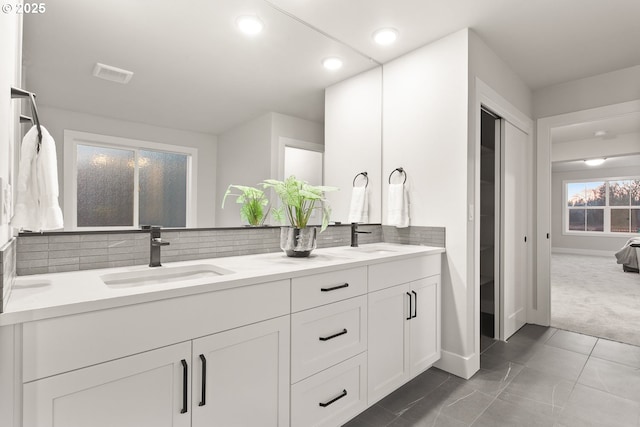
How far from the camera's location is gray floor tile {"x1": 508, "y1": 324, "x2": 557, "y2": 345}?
2.92m

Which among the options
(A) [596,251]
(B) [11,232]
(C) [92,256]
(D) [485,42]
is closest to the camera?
(B) [11,232]

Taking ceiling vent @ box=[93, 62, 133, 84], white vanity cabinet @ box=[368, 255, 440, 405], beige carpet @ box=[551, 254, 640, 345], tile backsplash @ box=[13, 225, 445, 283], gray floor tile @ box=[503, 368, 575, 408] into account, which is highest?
ceiling vent @ box=[93, 62, 133, 84]

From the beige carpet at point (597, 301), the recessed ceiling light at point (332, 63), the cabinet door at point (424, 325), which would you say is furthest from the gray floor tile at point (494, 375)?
the recessed ceiling light at point (332, 63)

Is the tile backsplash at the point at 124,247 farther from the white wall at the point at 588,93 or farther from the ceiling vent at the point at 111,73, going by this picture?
the white wall at the point at 588,93

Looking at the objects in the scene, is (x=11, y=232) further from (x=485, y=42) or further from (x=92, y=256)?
(x=485, y=42)

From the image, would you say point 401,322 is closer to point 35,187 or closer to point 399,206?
point 399,206

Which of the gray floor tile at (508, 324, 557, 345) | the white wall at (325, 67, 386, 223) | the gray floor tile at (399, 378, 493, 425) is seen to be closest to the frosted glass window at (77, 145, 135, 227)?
the white wall at (325, 67, 386, 223)

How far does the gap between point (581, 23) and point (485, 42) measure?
0.59 metres

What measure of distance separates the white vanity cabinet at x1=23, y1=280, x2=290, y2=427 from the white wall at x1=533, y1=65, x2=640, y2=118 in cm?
340

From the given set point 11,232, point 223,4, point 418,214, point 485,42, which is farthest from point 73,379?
point 485,42

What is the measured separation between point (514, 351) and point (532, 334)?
55cm

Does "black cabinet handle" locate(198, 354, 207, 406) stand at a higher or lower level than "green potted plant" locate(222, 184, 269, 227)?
lower

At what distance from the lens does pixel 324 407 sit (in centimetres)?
155

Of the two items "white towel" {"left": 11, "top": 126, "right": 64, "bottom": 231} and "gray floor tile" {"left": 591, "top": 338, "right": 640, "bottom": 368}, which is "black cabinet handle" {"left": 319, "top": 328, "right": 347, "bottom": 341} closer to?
"white towel" {"left": 11, "top": 126, "right": 64, "bottom": 231}
